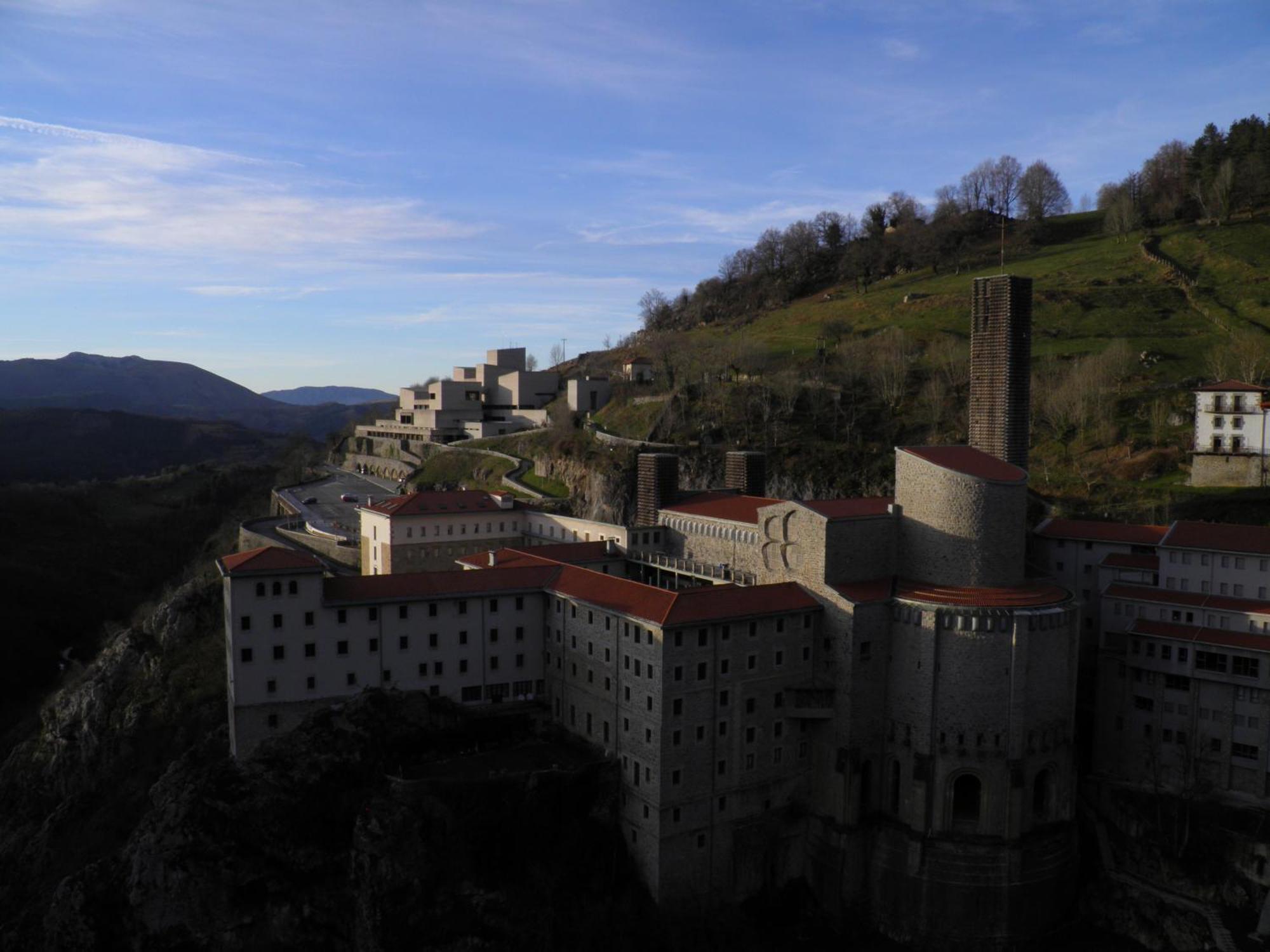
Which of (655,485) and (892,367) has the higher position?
(892,367)

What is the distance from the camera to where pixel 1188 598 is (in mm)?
48438

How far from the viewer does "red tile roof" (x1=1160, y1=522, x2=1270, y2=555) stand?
158 ft

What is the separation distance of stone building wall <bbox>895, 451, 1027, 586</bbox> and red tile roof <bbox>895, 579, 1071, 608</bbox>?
29.4 inches

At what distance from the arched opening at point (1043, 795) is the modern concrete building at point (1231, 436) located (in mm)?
32524

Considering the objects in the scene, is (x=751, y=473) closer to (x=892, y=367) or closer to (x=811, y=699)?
(x=811, y=699)

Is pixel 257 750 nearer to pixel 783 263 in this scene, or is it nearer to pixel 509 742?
pixel 509 742

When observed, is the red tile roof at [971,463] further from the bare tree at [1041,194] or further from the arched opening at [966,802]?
the bare tree at [1041,194]

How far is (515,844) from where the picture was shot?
136 feet

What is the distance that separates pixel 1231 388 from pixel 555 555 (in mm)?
49385

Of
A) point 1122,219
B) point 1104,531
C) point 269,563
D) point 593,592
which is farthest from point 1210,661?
point 1122,219

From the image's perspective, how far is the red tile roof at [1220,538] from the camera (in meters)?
48.1

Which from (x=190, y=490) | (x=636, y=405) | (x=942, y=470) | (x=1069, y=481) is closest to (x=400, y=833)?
(x=942, y=470)

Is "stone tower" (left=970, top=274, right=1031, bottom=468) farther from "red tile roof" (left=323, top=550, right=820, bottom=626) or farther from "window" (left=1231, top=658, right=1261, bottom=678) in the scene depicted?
"red tile roof" (left=323, top=550, right=820, bottom=626)

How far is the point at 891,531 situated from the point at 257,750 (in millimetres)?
32692
